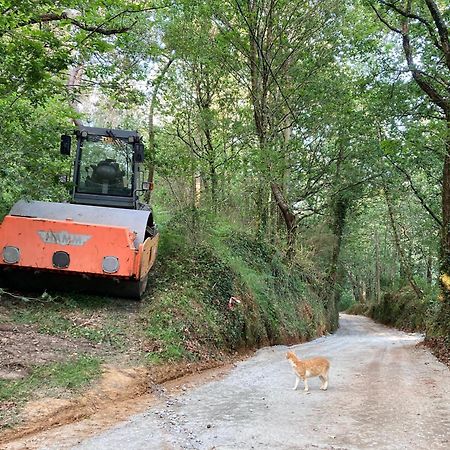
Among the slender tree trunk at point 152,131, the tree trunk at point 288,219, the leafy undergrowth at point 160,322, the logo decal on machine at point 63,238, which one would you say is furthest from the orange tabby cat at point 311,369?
the tree trunk at point 288,219

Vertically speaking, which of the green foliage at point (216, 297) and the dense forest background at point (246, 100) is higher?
the dense forest background at point (246, 100)

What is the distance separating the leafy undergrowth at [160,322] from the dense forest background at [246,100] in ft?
4.78

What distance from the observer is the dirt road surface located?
4852 millimetres

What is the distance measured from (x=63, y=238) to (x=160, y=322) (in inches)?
88.2

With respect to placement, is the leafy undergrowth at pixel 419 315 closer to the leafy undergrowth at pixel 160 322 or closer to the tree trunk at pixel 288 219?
the leafy undergrowth at pixel 160 322

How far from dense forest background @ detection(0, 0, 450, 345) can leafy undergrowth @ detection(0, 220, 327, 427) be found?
146 cm

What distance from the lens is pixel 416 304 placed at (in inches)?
1220

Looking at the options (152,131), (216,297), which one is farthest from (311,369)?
(152,131)

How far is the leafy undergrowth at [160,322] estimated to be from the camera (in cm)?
636

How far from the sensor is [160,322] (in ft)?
29.0

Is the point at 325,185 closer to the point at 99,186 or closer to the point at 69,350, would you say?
the point at 99,186

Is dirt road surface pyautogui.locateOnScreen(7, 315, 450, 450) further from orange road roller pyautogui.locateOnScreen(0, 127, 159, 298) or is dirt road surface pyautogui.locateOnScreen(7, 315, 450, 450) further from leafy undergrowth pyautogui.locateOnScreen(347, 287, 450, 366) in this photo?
leafy undergrowth pyautogui.locateOnScreen(347, 287, 450, 366)

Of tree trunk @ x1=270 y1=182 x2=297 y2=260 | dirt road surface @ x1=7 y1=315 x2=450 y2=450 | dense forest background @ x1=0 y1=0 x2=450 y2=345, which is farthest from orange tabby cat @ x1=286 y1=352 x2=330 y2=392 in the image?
tree trunk @ x1=270 y1=182 x2=297 y2=260

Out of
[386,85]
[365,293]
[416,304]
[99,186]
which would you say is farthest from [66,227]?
[365,293]
